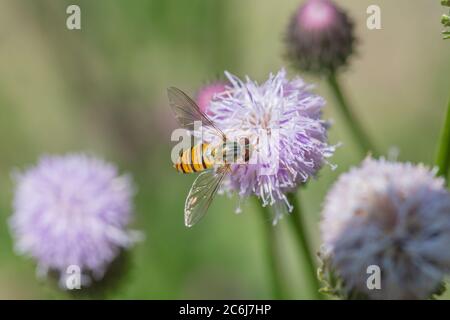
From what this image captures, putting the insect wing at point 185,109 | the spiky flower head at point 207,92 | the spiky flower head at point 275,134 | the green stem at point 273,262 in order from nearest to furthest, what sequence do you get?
the spiky flower head at point 275,134, the insect wing at point 185,109, the spiky flower head at point 207,92, the green stem at point 273,262

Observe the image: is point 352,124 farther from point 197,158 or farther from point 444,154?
point 197,158

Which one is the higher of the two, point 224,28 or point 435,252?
point 224,28

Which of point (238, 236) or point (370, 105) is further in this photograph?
point (370, 105)

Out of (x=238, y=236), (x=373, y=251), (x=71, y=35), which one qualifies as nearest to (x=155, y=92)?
(x=71, y=35)

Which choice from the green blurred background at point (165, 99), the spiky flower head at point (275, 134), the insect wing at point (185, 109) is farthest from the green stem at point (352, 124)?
the green blurred background at point (165, 99)

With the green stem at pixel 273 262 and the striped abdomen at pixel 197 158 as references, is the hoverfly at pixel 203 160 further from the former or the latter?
the green stem at pixel 273 262
